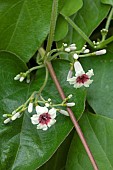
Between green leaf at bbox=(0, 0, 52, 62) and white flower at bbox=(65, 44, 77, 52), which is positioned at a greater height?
green leaf at bbox=(0, 0, 52, 62)

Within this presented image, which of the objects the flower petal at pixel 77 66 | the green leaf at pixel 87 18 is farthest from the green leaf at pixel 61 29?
the flower petal at pixel 77 66

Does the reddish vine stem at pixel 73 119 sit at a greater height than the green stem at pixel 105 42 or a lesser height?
lesser

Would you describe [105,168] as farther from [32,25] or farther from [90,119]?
[32,25]

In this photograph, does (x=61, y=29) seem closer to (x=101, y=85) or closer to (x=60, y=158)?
(x=101, y=85)

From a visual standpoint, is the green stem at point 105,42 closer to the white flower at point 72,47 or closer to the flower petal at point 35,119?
the white flower at point 72,47

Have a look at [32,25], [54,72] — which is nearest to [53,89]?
[54,72]

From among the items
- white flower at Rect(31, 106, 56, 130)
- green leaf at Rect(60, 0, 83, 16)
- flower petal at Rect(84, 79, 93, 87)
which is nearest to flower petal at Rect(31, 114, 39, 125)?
white flower at Rect(31, 106, 56, 130)

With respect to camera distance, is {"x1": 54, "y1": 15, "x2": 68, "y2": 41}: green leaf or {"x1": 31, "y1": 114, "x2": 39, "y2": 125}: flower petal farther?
{"x1": 54, "y1": 15, "x2": 68, "y2": 41}: green leaf

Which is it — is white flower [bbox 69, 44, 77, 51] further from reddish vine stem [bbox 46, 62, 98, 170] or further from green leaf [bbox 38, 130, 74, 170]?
green leaf [bbox 38, 130, 74, 170]
